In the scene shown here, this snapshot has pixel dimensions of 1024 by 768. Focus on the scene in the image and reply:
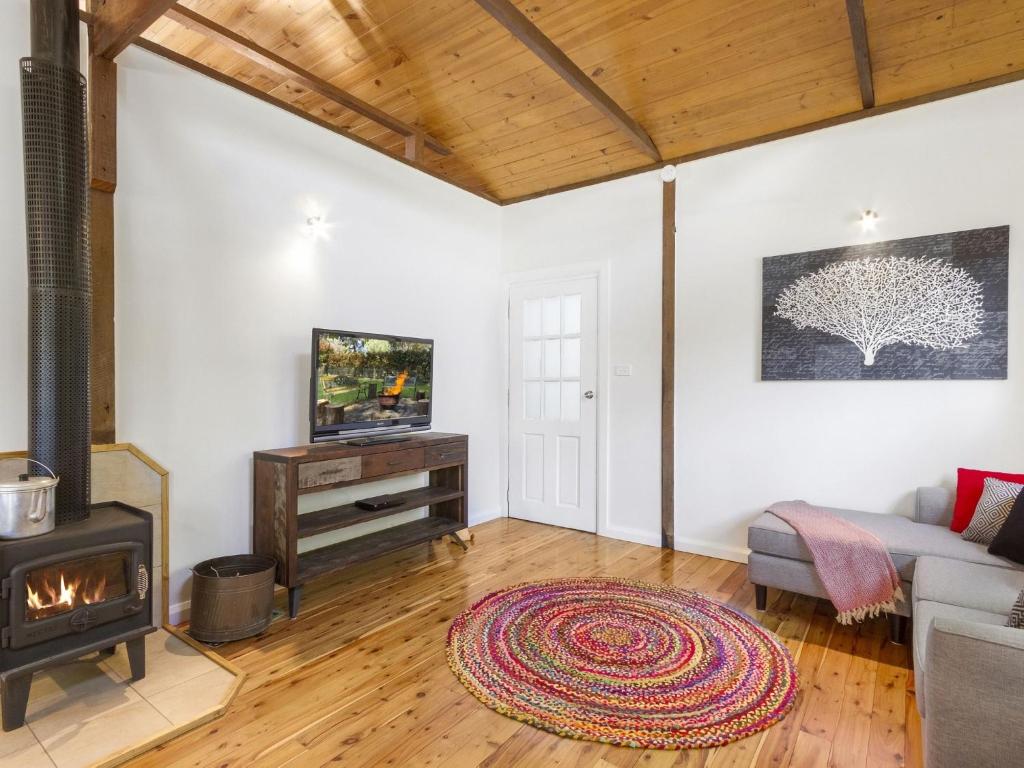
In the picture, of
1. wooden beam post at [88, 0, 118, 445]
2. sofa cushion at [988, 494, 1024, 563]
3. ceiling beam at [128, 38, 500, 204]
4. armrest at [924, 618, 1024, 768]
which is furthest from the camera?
ceiling beam at [128, 38, 500, 204]

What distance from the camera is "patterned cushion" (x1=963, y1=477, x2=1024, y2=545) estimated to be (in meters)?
2.48

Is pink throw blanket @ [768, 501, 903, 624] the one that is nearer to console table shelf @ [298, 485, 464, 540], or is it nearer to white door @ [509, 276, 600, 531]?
white door @ [509, 276, 600, 531]

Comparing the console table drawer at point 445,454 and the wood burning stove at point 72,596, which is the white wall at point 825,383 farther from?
the wood burning stove at point 72,596

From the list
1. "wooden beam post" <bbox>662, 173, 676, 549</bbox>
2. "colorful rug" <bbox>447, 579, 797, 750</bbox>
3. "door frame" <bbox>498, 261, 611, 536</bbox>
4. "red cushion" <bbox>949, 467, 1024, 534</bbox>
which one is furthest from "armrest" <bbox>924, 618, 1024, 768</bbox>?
"door frame" <bbox>498, 261, 611, 536</bbox>

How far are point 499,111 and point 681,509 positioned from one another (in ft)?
9.67

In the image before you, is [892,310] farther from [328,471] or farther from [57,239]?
[57,239]

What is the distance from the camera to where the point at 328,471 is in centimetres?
286

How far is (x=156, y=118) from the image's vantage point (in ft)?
8.58

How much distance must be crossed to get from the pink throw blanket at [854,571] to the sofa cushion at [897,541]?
63 mm

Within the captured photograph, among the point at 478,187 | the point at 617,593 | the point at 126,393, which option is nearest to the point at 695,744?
the point at 617,593

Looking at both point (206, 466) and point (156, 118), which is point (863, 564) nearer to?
point (206, 466)

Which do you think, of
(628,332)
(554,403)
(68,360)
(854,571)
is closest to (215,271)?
(68,360)

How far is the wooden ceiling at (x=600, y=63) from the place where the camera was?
2723mm

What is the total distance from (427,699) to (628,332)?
9.15 ft
